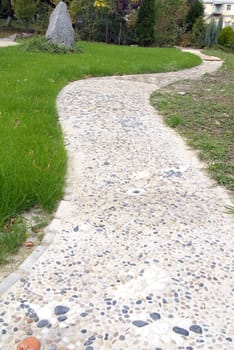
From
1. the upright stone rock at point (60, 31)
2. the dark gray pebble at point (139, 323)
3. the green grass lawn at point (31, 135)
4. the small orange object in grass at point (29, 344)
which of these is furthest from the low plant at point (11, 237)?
the upright stone rock at point (60, 31)

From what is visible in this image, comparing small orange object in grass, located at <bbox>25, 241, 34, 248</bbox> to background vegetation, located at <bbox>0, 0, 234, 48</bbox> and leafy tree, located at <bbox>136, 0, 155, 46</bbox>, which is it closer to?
background vegetation, located at <bbox>0, 0, 234, 48</bbox>

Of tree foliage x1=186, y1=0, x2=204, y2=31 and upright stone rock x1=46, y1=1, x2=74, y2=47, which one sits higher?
tree foliage x1=186, y1=0, x2=204, y2=31

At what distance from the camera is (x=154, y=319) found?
1.60 metres

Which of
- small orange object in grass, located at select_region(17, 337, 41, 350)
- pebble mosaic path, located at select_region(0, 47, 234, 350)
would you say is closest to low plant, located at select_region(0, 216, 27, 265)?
pebble mosaic path, located at select_region(0, 47, 234, 350)

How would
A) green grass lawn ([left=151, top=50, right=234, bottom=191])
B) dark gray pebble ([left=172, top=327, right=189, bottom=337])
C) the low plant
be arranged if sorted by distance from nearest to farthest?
dark gray pebble ([left=172, top=327, right=189, bottom=337])
the low plant
green grass lawn ([left=151, top=50, right=234, bottom=191])

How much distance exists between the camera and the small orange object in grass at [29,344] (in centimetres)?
144

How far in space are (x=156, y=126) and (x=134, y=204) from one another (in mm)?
1978

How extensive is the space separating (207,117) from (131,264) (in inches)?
128

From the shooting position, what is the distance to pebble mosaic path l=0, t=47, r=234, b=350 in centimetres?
154

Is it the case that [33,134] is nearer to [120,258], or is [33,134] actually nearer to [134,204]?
[134,204]

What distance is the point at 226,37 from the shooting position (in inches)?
677

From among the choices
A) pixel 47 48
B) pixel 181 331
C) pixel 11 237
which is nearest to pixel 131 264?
pixel 181 331

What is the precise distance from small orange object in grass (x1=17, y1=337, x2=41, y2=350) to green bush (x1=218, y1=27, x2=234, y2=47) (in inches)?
692

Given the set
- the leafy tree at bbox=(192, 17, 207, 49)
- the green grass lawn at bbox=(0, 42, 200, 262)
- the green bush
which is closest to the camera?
the green grass lawn at bbox=(0, 42, 200, 262)
